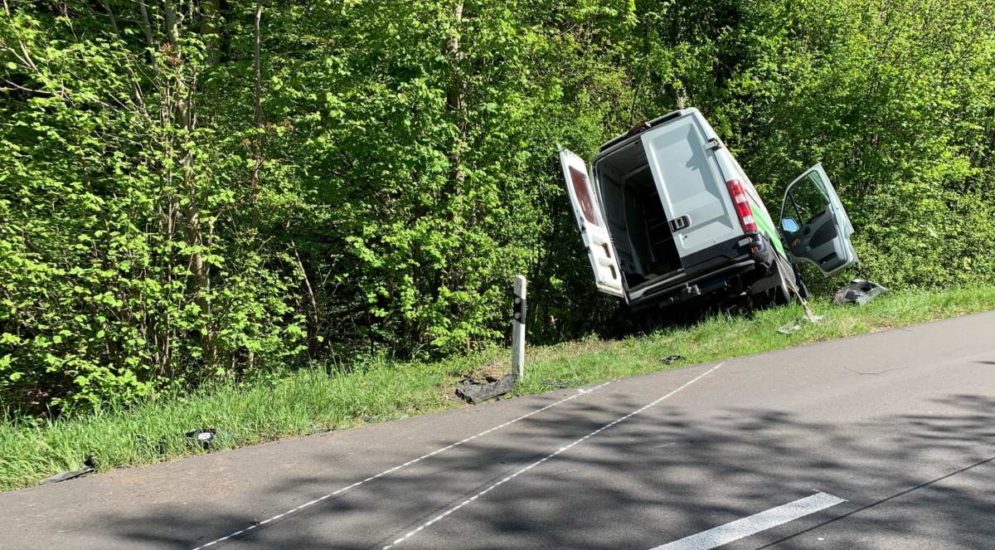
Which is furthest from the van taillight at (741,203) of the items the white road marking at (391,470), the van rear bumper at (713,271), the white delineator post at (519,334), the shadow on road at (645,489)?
the shadow on road at (645,489)

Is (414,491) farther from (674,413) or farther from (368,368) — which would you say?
(368,368)

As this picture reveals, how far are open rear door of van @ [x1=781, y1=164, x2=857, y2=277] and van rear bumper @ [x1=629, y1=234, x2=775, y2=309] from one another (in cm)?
253

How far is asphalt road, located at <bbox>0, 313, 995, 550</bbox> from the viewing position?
352 cm

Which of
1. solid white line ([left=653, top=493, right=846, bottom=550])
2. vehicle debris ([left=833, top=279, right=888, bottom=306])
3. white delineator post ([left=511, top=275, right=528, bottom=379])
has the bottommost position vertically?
vehicle debris ([left=833, top=279, right=888, bottom=306])

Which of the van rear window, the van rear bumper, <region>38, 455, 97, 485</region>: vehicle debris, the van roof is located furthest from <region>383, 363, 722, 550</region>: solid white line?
the van roof

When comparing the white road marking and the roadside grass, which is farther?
the roadside grass

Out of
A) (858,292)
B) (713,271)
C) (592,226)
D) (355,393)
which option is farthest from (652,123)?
(355,393)

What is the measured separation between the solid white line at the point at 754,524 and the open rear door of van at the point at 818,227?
27.8 feet

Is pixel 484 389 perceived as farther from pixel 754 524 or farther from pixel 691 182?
pixel 691 182

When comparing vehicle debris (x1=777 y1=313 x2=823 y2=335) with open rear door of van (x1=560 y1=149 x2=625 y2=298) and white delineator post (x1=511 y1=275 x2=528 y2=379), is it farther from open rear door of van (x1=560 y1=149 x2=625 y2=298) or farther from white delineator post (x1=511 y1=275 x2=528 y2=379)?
white delineator post (x1=511 y1=275 x2=528 y2=379)

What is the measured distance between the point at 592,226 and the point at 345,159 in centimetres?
336

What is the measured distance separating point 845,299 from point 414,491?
950cm

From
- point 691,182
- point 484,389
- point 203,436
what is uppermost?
point 691,182

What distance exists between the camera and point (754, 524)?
3.48 metres
